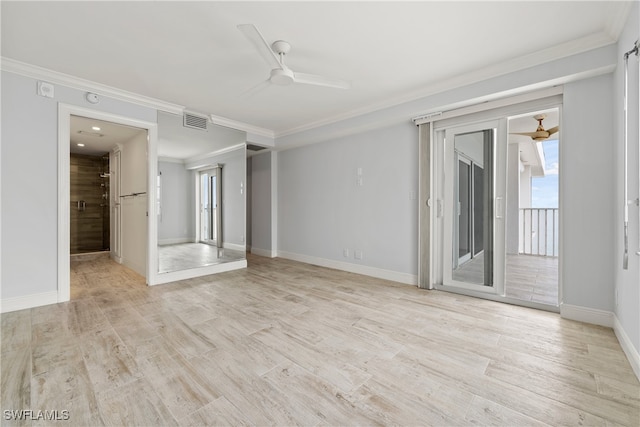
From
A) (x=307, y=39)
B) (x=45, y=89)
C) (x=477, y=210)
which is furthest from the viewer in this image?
(x=477, y=210)

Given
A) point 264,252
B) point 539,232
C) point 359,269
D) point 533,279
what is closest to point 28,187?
point 264,252

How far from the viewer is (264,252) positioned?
19.6ft

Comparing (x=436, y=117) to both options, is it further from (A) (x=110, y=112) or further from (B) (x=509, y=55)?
(A) (x=110, y=112)

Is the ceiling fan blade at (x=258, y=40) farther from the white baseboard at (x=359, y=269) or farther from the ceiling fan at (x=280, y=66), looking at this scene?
the white baseboard at (x=359, y=269)

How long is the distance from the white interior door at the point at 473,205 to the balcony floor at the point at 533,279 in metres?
0.47

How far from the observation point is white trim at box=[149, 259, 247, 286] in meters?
3.77

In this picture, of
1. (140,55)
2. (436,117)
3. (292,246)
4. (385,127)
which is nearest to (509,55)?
(436,117)

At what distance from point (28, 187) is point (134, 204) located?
1.71m

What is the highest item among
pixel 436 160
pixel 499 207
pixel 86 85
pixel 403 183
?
pixel 86 85

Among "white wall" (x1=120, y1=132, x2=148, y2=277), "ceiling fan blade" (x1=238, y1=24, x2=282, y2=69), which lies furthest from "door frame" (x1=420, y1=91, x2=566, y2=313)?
"white wall" (x1=120, y1=132, x2=148, y2=277)

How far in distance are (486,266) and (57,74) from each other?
17.6 ft

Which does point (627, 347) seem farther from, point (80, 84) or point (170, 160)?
point (80, 84)
